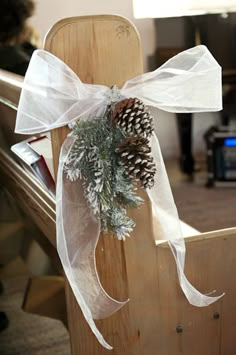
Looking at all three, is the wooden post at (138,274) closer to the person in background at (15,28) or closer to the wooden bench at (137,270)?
the wooden bench at (137,270)

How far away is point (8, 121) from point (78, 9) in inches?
84.8

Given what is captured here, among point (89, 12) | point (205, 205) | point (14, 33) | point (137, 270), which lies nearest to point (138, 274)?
point (137, 270)

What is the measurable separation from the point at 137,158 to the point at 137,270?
26cm

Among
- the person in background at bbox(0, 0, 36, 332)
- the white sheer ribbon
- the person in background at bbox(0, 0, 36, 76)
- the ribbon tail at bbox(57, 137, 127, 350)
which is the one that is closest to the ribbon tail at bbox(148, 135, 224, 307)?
the white sheer ribbon

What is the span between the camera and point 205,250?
113cm

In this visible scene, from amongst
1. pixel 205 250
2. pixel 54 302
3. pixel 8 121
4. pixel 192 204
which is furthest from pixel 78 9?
pixel 205 250

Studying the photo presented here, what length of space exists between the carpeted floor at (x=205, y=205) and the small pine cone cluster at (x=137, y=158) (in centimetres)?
176

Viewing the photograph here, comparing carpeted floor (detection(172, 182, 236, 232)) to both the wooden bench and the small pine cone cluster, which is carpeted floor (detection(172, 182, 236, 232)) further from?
the small pine cone cluster

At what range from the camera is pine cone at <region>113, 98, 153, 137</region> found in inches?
36.1

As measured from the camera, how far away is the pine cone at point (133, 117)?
36.1 inches

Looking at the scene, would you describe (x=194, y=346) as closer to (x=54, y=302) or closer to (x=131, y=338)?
(x=131, y=338)

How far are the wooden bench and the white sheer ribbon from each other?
0.09 ft

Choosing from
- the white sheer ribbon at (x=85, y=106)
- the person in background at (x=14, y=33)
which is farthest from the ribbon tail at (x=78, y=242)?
the person in background at (x=14, y=33)

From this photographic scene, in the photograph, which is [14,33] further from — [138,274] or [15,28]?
[138,274]
